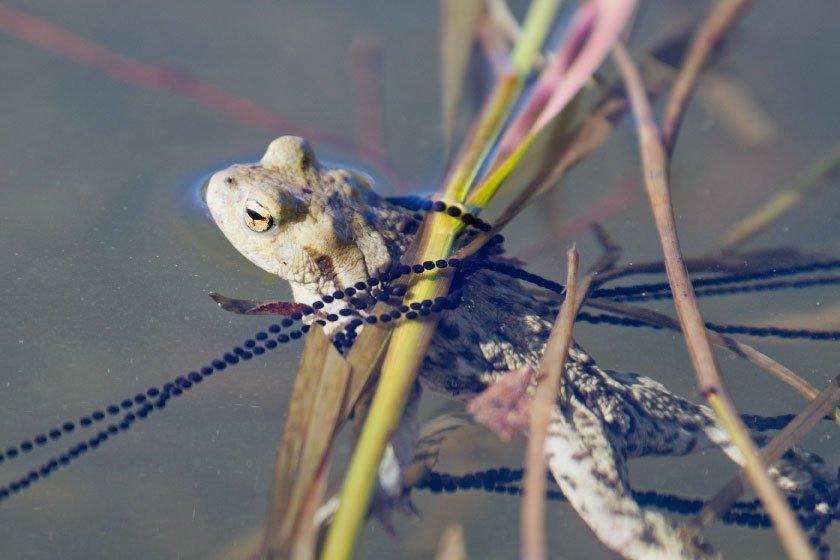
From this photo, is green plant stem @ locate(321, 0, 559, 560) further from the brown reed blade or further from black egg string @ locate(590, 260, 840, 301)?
black egg string @ locate(590, 260, 840, 301)

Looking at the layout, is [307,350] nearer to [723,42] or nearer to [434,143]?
[434,143]

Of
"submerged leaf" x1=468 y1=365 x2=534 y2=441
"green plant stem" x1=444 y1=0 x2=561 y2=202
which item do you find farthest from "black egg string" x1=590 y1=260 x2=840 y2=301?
"green plant stem" x1=444 y1=0 x2=561 y2=202

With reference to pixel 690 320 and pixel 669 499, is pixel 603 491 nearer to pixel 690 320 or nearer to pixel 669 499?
pixel 669 499

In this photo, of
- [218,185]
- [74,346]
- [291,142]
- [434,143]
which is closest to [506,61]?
[434,143]

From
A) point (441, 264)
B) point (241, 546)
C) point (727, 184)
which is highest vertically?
point (727, 184)

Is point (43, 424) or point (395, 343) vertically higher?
point (395, 343)

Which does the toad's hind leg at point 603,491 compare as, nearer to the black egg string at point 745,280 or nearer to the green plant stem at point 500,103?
the black egg string at point 745,280

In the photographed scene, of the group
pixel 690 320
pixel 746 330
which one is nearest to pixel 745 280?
pixel 746 330
